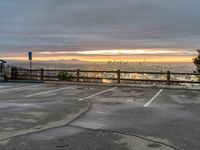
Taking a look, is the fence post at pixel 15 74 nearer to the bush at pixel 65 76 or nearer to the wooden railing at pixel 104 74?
the wooden railing at pixel 104 74

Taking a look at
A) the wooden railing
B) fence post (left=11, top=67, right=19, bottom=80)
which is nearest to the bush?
the wooden railing

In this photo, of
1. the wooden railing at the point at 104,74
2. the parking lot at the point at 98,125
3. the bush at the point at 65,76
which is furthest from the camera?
the bush at the point at 65,76

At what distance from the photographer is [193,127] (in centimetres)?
811

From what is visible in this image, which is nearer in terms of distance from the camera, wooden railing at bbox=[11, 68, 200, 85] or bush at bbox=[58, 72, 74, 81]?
wooden railing at bbox=[11, 68, 200, 85]

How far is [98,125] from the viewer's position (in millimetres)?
8234

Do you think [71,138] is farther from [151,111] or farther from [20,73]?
[20,73]

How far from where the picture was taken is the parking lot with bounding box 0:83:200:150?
6.49 metres

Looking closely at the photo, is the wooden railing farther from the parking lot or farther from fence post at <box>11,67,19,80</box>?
the parking lot

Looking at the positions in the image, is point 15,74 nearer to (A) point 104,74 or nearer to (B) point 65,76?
(B) point 65,76

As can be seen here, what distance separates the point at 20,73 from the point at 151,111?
53.6ft

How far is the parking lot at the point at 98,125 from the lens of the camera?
6.49 m

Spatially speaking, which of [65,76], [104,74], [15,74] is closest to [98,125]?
[104,74]

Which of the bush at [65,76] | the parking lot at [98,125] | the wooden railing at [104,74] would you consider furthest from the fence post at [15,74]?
the parking lot at [98,125]

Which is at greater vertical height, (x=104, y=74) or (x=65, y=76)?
(x=104, y=74)
